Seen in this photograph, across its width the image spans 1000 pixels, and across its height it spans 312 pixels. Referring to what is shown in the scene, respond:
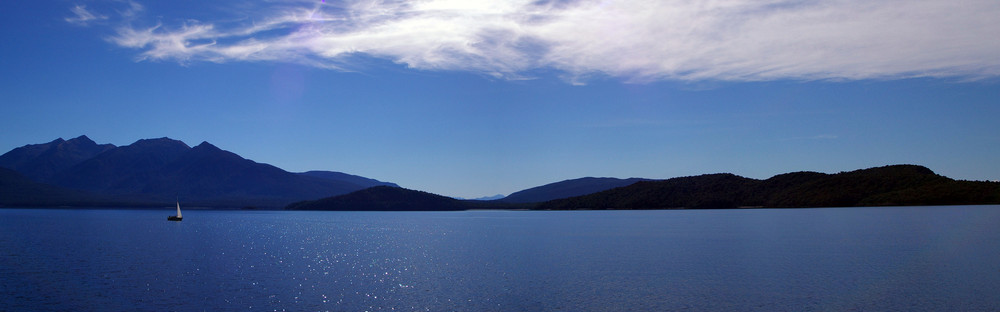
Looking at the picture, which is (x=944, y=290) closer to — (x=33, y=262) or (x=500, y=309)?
(x=500, y=309)

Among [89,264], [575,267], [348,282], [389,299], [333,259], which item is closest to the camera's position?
[389,299]

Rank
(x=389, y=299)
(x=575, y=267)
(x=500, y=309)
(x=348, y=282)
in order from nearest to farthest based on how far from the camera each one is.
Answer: (x=500, y=309) < (x=389, y=299) < (x=348, y=282) < (x=575, y=267)

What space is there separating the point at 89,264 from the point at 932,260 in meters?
80.8

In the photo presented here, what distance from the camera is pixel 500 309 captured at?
39938 millimetres

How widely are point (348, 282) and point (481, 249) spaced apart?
1276 inches

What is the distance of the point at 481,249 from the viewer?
8288 centimetres

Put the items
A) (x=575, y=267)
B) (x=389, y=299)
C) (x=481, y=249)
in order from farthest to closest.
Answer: (x=481, y=249) < (x=575, y=267) < (x=389, y=299)

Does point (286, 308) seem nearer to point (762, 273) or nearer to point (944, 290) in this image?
point (762, 273)

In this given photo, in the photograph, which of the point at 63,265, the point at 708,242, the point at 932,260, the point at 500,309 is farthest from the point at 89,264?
the point at 932,260

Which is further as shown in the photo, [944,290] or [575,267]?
[575,267]

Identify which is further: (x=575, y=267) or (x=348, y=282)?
(x=575, y=267)

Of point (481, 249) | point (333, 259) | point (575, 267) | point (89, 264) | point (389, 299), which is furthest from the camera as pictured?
point (481, 249)

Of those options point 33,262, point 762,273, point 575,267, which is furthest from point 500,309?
point 33,262

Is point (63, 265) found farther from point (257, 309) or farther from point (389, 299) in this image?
point (389, 299)
